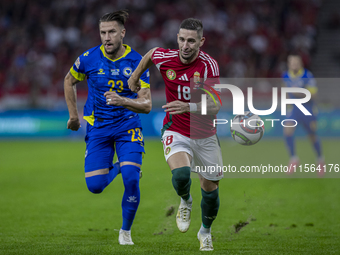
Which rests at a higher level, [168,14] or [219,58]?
[168,14]

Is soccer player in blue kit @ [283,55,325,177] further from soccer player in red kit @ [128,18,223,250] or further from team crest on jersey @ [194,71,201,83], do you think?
team crest on jersey @ [194,71,201,83]

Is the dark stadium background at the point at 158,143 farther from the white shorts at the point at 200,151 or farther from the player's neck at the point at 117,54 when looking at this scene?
the player's neck at the point at 117,54

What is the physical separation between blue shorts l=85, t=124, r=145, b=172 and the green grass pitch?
0.92 m

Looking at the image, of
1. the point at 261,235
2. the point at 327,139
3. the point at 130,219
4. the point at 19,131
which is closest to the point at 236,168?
the point at 327,139

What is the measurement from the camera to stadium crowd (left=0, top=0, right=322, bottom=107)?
19406mm

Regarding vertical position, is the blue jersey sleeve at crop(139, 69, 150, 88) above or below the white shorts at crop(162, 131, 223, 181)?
above

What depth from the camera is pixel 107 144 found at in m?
5.60

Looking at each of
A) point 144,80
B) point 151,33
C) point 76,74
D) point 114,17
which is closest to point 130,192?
point 144,80

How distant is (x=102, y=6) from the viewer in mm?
21656

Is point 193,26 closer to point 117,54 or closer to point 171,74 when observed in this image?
point 171,74

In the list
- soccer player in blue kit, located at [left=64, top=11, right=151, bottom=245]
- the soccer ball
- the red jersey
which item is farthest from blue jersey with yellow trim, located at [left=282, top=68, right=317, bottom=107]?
soccer player in blue kit, located at [left=64, top=11, right=151, bottom=245]

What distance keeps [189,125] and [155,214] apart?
2.27 meters

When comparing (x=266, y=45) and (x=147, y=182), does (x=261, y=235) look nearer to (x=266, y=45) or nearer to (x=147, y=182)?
(x=147, y=182)

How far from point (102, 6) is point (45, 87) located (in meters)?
5.46
